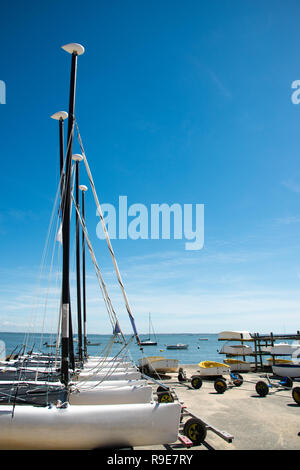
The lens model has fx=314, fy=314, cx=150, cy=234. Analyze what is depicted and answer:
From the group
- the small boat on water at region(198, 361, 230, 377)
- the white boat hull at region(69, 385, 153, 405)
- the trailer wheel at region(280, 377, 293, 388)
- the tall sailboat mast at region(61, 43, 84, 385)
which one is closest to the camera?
the white boat hull at region(69, 385, 153, 405)

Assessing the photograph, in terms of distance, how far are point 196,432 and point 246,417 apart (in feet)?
14.5

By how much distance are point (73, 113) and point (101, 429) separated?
1171 centimetres

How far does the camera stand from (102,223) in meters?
14.9

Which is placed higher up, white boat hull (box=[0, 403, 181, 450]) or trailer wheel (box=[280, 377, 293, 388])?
white boat hull (box=[0, 403, 181, 450])

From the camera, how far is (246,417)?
488 inches

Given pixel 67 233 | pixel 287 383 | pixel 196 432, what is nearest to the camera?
pixel 196 432

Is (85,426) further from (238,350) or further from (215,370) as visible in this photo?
(238,350)

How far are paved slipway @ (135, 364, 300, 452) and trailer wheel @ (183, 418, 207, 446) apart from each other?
0.18 metres

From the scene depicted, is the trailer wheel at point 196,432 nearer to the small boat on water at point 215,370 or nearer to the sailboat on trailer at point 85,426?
the sailboat on trailer at point 85,426

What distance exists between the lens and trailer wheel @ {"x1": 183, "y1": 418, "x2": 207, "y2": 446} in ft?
29.5

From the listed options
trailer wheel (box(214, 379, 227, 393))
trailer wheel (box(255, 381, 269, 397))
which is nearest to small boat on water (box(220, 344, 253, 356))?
trailer wheel (box(214, 379, 227, 393))

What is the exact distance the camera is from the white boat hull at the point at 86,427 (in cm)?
765

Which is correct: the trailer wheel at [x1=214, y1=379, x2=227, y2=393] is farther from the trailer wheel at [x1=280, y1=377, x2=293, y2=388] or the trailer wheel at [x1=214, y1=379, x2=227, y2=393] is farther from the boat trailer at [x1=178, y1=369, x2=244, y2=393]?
the trailer wheel at [x1=280, y1=377, x2=293, y2=388]

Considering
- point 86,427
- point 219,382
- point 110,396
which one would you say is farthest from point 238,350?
point 86,427
